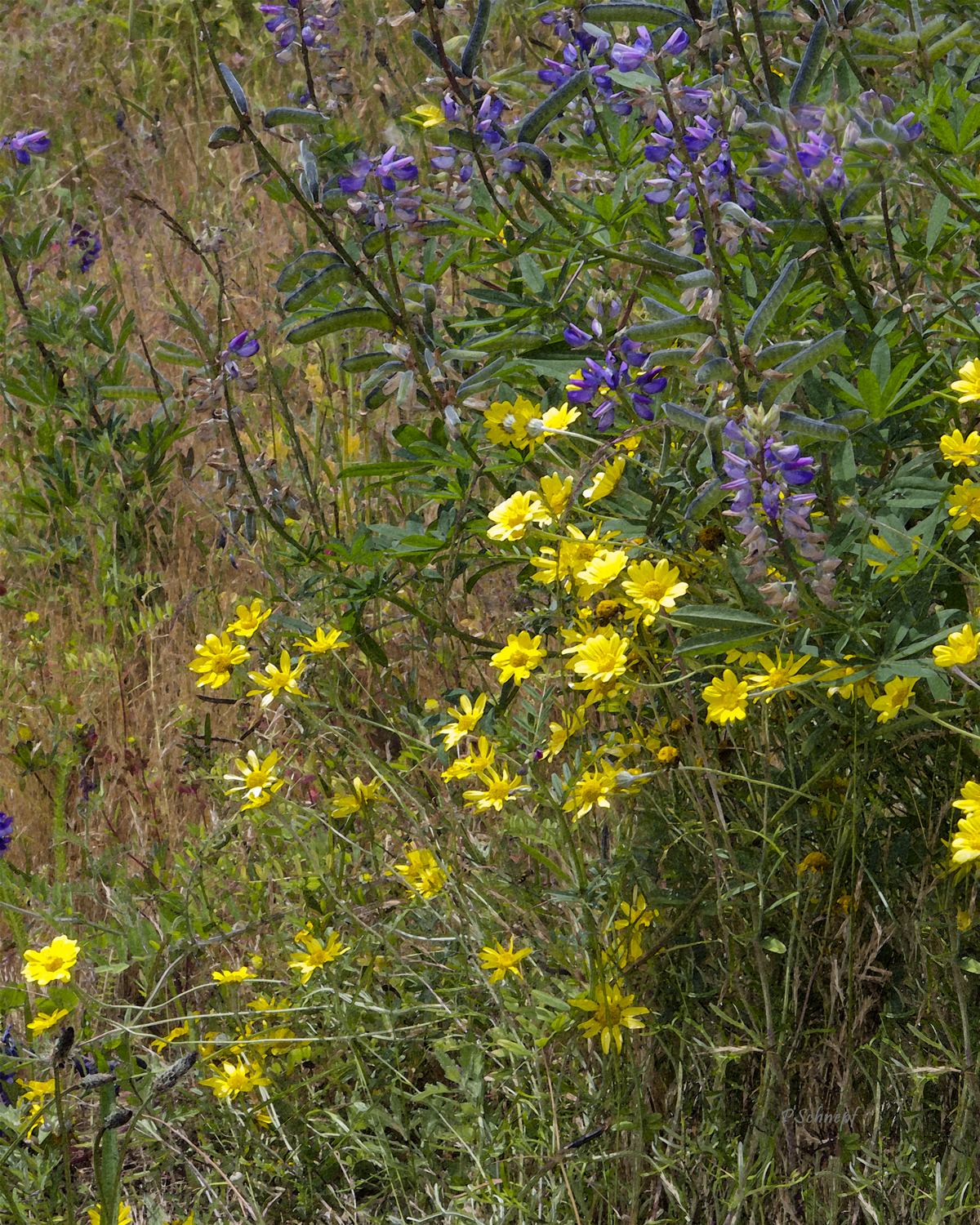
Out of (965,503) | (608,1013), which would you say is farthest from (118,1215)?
(965,503)

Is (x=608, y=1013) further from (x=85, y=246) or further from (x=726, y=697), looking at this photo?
(x=85, y=246)

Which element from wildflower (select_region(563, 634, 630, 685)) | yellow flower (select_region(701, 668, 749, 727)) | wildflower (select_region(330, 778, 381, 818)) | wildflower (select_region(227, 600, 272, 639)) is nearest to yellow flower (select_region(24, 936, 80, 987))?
wildflower (select_region(330, 778, 381, 818))

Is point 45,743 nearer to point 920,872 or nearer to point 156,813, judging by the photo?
point 156,813

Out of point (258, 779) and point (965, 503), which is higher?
point (965, 503)

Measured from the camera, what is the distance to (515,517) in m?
1.53

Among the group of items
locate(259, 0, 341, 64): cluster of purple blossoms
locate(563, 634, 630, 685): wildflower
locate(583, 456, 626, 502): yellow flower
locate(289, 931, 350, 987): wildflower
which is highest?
locate(259, 0, 341, 64): cluster of purple blossoms

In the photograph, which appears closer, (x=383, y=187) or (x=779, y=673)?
(x=779, y=673)

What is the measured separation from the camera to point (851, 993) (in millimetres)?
1473

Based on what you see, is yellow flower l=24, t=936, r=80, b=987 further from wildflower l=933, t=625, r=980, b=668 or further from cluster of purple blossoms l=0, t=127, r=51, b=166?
cluster of purple blossoms l=0, t=127, r=51, b=166

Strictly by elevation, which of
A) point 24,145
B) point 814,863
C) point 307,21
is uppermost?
point 307,21

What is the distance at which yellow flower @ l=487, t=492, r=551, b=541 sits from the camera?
150 cm

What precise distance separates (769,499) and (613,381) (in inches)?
15.3

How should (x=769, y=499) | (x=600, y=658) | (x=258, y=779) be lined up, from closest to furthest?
(x=769, y=499), (x=600, y=658), (x=258, y=779)

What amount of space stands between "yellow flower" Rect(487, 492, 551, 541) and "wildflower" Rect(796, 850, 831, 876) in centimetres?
53
